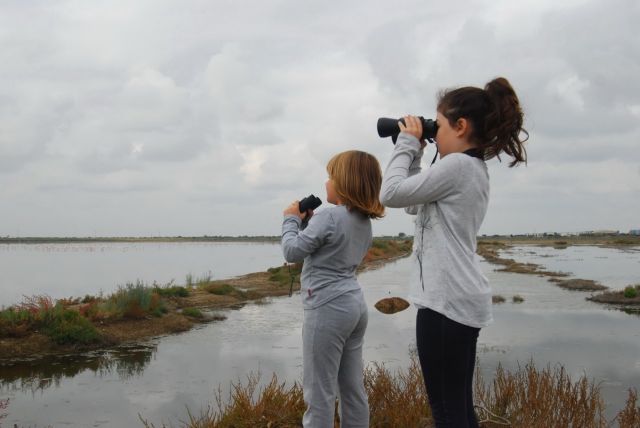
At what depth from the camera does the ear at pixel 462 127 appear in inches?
88.4

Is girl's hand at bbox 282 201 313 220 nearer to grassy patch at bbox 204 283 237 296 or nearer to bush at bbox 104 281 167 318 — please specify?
bush at bbox 104 281 167 318

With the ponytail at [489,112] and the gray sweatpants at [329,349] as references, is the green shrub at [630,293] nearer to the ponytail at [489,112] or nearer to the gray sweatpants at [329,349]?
the gray sweatpants at [329,349]

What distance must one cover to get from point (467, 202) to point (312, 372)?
3.93 feet

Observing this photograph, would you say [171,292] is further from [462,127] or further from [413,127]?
[462,127]

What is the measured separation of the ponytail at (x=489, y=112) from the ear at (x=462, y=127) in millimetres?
13

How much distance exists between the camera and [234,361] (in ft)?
29.6

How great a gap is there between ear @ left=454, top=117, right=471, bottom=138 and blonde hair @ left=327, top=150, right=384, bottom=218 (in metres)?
0.66

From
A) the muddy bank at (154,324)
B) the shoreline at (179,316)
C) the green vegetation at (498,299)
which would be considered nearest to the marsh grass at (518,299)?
the green vegetation at (498,299)

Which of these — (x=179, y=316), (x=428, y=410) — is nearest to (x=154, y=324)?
(x=179, y=316)

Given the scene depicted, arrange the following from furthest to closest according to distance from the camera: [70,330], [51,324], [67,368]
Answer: [51,324] → [70,330] → [67,368]

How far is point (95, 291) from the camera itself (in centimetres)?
2125

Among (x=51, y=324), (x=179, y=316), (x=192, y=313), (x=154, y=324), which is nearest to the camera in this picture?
(x=51, y=324)

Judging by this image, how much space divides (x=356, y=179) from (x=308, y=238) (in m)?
0.39

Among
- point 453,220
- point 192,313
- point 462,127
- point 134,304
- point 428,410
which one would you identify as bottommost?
point 192,313
